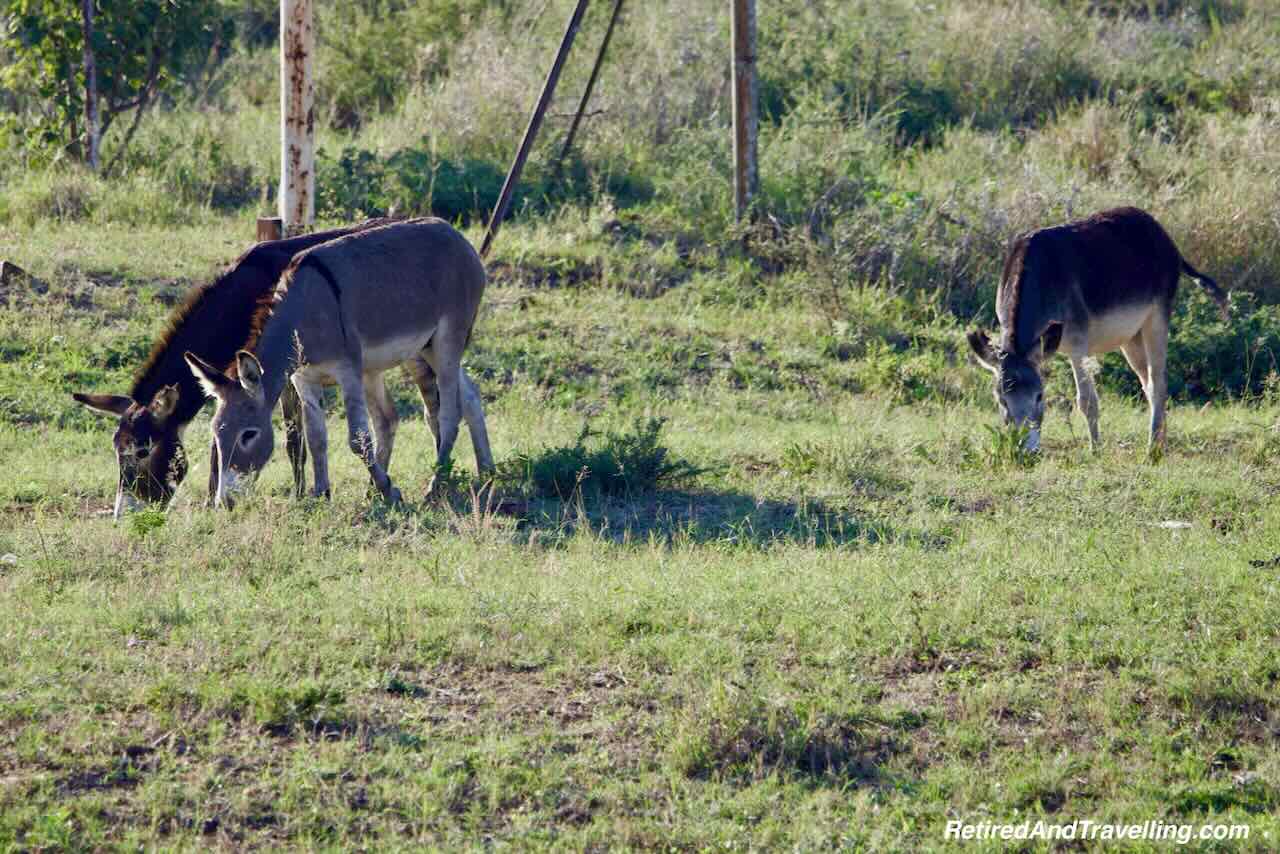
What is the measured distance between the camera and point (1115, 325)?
414 inches

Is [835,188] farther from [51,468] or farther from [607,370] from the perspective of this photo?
[51,468]

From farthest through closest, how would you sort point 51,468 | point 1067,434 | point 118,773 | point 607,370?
1. point 607,370
2. point 1067,434
3. point 51,468
4. point 118,773

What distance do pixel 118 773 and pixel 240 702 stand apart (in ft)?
1.91

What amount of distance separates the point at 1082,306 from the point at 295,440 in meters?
5.35

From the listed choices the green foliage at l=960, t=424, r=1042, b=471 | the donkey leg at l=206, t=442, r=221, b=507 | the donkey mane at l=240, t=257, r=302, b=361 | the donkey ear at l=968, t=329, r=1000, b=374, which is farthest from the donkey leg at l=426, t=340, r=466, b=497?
the donkey ear at l=968, t=329, r=1000, b=374

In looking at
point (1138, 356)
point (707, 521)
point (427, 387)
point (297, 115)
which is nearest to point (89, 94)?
point (297, 115)

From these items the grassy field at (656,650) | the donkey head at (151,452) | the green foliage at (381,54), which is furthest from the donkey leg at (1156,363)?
the green foliage at (381,54)

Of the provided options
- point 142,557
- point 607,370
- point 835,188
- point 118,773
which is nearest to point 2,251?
point 607,370

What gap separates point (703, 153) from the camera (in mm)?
14812

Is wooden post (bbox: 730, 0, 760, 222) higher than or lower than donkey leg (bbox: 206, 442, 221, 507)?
higher

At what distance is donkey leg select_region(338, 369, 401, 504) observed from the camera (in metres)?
8.52

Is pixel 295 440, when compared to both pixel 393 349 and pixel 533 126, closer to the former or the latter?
pixel 393 349

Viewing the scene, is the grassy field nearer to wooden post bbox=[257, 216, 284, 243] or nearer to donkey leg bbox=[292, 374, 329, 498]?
donkey leg bbox=[292, 374, 329, 498]

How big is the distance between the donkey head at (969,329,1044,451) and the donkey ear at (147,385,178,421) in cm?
514
